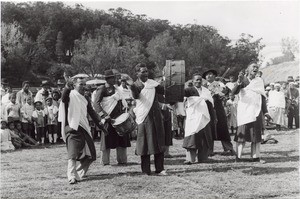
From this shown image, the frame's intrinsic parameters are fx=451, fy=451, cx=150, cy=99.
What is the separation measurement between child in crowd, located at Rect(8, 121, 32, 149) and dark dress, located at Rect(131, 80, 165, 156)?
274 inches

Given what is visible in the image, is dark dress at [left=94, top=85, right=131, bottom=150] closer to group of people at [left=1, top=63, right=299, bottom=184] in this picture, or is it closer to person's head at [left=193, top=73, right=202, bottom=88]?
group of people at [left=1, top=63, right=299, bottom=184]

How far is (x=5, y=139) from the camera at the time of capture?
13805 mm

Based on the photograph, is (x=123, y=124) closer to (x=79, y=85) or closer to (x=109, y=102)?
(x=109, y=102)

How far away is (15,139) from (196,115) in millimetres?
6900

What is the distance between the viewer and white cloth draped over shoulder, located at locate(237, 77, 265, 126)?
979cm

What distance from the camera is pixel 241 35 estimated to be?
77.1m

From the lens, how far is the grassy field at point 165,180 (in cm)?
701

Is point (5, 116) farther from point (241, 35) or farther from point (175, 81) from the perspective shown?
point (241, 35)

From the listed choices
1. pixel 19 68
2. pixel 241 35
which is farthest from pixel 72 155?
pixel 241 35

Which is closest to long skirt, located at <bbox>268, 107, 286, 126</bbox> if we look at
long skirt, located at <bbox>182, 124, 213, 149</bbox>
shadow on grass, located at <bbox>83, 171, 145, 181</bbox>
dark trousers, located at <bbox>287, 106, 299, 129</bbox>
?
dark trousers, located at <bbox>287, 106, 299, 129</bbox>

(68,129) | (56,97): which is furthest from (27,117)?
(68,129)

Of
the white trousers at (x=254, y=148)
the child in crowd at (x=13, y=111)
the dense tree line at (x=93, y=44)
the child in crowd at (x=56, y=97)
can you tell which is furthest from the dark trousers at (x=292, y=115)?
the dense tree line at (x=93, y=44)

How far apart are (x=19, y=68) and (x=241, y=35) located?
3945 cm

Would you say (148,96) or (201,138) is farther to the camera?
(201,138)
